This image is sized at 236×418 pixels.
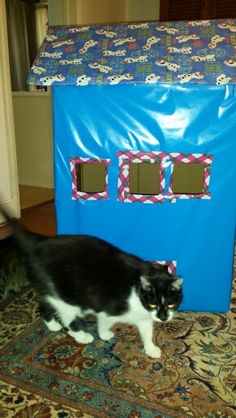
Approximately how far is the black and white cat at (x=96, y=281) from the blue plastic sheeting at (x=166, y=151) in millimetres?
199

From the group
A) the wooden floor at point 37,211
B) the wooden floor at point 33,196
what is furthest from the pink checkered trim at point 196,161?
the wooden floor at point 33,196


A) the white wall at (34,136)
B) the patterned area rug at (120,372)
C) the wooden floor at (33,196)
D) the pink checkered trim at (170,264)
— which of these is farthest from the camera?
the white wall at (34,136)

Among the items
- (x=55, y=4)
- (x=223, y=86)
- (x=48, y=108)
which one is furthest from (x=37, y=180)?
(x=223, y=86)

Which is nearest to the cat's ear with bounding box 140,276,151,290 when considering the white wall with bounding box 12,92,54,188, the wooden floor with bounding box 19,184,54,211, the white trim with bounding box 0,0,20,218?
the white trim with bounding box 0,0,20,218

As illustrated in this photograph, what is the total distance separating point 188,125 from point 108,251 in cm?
60

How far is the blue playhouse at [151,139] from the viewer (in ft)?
4.54

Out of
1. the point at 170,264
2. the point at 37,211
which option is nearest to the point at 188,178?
the point at 170,264

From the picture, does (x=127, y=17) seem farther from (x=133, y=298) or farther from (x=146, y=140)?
(x=133, y=298)

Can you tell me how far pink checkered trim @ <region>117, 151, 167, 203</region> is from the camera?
1459 mm

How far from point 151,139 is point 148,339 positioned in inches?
31.7

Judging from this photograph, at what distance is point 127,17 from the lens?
3.79m

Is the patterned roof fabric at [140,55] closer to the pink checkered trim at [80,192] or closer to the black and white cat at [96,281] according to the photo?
the pink checkered trim at [80,192]

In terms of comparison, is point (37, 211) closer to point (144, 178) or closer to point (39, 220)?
point (39, 220)

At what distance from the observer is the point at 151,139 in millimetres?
1443
